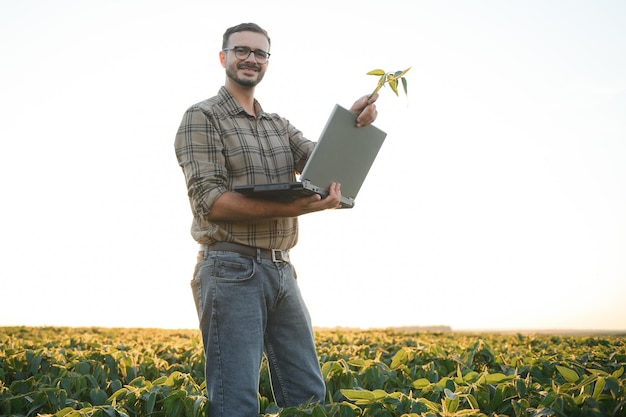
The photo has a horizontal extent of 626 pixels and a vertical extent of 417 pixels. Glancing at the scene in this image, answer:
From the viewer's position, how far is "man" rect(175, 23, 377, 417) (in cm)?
314

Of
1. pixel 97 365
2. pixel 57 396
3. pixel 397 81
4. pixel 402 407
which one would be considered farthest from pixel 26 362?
pixel 397 81

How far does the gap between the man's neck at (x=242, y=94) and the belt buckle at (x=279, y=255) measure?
0.86 m

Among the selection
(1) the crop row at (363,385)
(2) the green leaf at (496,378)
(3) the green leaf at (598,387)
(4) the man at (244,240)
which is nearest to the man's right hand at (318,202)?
(4) the man at (244,240)

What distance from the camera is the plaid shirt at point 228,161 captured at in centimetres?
318

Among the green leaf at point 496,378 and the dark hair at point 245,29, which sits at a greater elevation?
the dark hair at point 245,29

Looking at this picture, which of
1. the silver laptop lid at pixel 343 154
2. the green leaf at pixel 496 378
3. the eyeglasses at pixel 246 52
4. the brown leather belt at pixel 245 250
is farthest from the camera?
the green leaf at pixel 496 378

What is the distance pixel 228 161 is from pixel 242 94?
49 cm

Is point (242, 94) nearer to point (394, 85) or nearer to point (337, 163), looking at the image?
point (337, 163)

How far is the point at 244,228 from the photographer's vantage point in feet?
10.6

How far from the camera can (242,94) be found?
357cm

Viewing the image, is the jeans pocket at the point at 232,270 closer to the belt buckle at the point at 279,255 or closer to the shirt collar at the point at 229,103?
the belt buckle at the point at 279,255

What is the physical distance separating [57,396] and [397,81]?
305 centimetres

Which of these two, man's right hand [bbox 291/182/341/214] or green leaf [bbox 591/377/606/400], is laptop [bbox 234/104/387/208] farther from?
green leaf [bbox 591/377/606/400]

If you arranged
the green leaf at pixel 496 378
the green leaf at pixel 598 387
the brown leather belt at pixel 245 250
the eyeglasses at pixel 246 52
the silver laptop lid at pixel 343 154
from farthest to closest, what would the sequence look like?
the green leaf at pixel 496 378 < the eyeglasses at pixel 246 52 < the brown leather belt at pixel 245 250 < the silver laptop lid at pixel 343 154 < the green leaf at pixel 598 387
